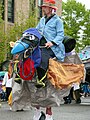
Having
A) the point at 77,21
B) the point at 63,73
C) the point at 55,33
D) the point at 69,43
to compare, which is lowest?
the point at 63,73

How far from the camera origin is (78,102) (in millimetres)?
17844

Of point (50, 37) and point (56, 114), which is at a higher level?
point (50, 37)

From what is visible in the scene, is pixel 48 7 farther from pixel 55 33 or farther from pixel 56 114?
pixel 56 114

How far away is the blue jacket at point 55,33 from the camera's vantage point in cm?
678

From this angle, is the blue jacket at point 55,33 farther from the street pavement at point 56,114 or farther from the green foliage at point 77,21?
the green foliage at point 77,21

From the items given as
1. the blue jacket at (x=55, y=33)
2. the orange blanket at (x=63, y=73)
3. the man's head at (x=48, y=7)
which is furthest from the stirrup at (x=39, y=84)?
the man's head at (x=48, y=7)

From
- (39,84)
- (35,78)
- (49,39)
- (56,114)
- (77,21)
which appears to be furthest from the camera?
(77,21)

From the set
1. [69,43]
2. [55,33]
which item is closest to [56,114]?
[69,43]

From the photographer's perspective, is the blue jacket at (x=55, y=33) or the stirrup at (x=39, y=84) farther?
the blue jacket at (x=55, y=33)

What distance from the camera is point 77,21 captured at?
59.2m

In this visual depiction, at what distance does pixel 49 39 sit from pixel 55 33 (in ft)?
0.48

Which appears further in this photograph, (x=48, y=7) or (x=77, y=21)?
(x=77, y=21)

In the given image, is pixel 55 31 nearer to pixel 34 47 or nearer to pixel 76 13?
pixel 34 47

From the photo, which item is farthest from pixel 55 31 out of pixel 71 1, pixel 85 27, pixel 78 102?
pixel 71 1
